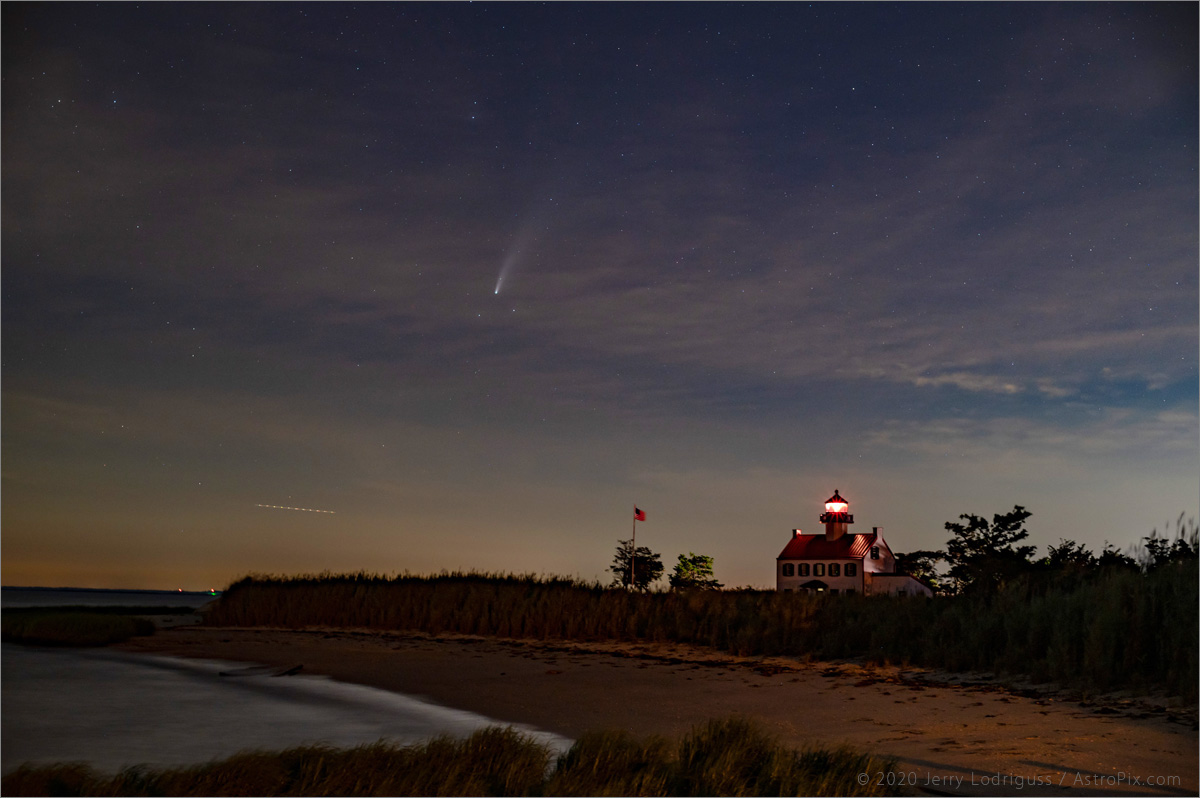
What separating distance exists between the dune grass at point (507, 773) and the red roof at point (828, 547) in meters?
66.8

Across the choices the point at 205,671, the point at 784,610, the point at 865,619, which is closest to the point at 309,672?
the point at 205,671

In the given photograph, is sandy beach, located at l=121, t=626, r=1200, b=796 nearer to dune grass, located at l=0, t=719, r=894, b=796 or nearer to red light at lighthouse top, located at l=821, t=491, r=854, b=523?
dune grass, located at l=0, t=719, r=894, b=796

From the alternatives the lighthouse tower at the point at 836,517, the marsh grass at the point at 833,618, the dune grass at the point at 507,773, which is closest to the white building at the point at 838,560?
the lighthouse tower at the point at 836,517

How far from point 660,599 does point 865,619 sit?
601 cm

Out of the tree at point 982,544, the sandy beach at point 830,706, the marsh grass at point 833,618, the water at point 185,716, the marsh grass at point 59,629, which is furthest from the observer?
the tree at point 982,544

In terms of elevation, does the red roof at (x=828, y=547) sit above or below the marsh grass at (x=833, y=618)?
above

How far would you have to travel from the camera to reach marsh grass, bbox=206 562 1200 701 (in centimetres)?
1182

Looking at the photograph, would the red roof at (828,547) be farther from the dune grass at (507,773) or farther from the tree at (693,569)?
the dune grass at (507,773)

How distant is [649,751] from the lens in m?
7.45

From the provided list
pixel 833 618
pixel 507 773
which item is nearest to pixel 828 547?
pixel 833 618

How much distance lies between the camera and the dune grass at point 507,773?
6645 millimetres

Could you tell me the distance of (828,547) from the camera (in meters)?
72.6

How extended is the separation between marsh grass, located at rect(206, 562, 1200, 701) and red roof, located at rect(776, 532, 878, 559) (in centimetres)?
4904

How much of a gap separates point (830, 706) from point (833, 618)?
317 inches
